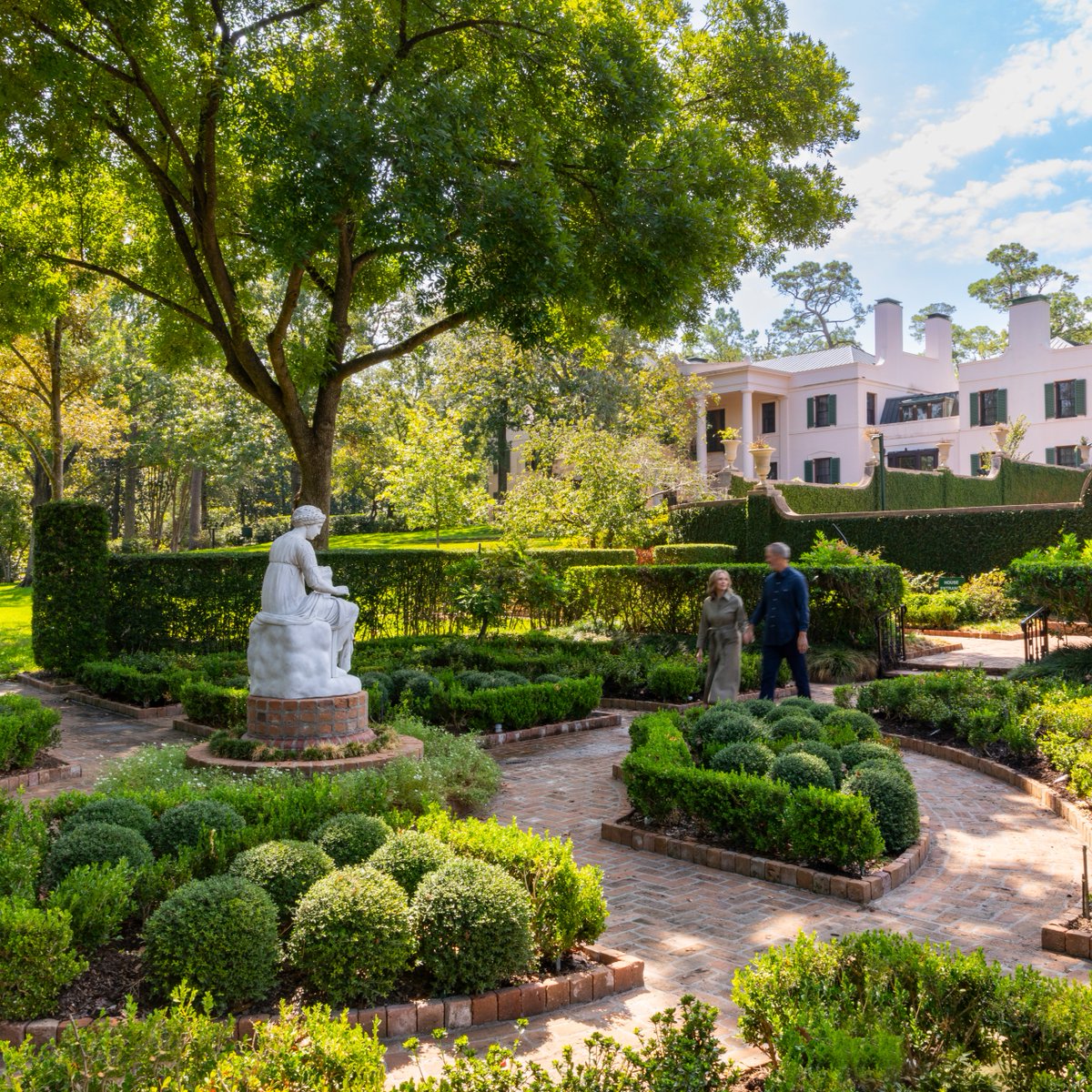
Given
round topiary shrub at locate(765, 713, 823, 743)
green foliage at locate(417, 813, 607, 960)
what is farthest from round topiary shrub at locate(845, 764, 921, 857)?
green foliage at locate(417, 813, 607, 960)

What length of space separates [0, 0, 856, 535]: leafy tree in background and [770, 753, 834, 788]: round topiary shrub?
709 centimetres

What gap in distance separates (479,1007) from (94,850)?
2.27 metres

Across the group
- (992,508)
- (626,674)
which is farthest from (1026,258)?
(626,674)

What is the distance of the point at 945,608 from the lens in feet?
66.7

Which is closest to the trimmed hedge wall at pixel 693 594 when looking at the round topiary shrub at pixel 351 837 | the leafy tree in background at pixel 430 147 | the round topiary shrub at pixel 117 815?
the leafy tree in background at pixel 430 147

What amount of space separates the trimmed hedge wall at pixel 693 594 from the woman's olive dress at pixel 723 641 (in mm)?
5794

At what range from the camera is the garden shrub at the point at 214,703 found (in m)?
10.2

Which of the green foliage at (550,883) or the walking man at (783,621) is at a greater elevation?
the walking man at (783,621)

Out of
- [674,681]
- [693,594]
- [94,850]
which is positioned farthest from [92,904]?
[693,594]

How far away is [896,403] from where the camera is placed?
4356 centimetres

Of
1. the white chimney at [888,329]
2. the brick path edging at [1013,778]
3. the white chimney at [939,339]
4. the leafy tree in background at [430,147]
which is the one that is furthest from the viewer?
the white chimney at [939,339]

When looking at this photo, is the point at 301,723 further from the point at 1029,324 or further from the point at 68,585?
the point at 1029,324

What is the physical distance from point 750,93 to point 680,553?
33.1ft

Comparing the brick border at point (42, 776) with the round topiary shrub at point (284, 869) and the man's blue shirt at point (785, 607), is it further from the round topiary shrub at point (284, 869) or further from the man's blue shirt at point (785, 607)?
the man's blue shirt at point (785, 607)
